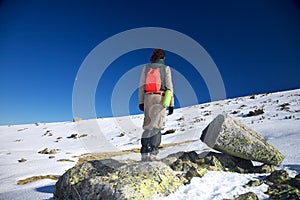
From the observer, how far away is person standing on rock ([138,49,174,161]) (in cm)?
513

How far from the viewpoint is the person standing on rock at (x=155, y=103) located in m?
5.13

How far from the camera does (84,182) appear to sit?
13.2 ft

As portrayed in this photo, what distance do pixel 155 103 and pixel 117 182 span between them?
203 centimetres

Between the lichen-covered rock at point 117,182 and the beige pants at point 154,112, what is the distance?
953mm

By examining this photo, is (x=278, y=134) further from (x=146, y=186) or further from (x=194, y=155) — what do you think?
(x=146, y=186)

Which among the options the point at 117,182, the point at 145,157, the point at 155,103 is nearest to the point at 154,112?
the point at 155,103

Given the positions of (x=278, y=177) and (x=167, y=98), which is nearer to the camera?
(x=278, y=177)

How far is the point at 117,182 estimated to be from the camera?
380cm

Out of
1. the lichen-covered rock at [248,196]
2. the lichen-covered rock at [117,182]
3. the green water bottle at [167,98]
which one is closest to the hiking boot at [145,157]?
the lichen-covered rock at [117,182]

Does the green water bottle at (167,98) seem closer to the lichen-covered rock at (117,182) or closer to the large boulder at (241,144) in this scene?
the lichen-covered rock at (117,182)

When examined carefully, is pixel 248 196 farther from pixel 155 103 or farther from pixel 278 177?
pixel 155 103

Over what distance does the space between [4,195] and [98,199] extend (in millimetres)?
3429

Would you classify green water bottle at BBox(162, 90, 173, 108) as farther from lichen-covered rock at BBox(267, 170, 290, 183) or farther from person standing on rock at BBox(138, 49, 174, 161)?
lichen-covered rock at BBox(267, 170, 290, 183)

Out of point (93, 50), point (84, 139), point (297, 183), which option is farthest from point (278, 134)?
point (84, 139)
